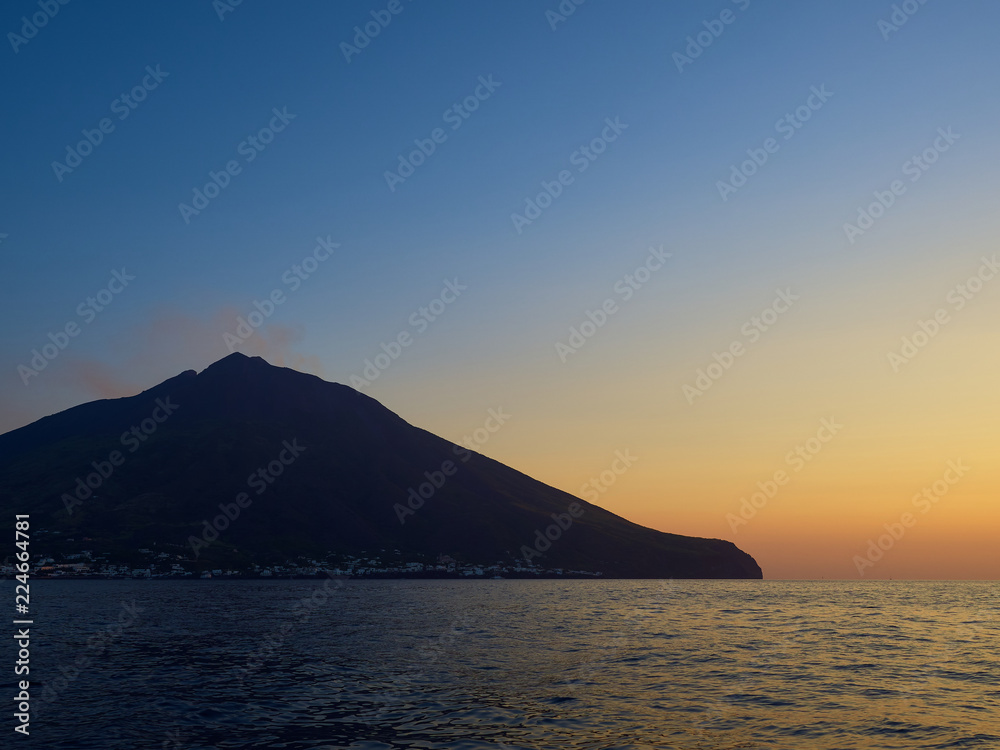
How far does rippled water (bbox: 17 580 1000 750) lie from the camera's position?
36.8 meters

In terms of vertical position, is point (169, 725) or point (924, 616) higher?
point (169, 725)

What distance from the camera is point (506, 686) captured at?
51.2 metres

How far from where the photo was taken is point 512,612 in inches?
5177

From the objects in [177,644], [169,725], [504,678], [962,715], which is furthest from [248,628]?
[962,715]

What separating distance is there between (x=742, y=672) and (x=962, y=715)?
714 inches

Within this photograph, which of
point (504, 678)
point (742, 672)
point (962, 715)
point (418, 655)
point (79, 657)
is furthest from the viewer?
point (418, 655)

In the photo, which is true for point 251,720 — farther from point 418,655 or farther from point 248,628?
point 248,628

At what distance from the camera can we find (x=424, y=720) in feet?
130

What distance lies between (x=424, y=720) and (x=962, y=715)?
106ft

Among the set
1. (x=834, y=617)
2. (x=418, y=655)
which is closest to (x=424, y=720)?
(x=418, y=655)

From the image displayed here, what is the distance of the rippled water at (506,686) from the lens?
36844 mm

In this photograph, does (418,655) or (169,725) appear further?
(418,655)

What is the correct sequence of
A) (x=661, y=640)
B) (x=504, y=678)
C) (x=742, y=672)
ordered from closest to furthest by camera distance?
(x=504, y=678) < (x=742, y=672) < (x=661, y=640)

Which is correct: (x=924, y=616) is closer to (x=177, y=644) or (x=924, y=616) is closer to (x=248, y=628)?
(x=248, y=628)
